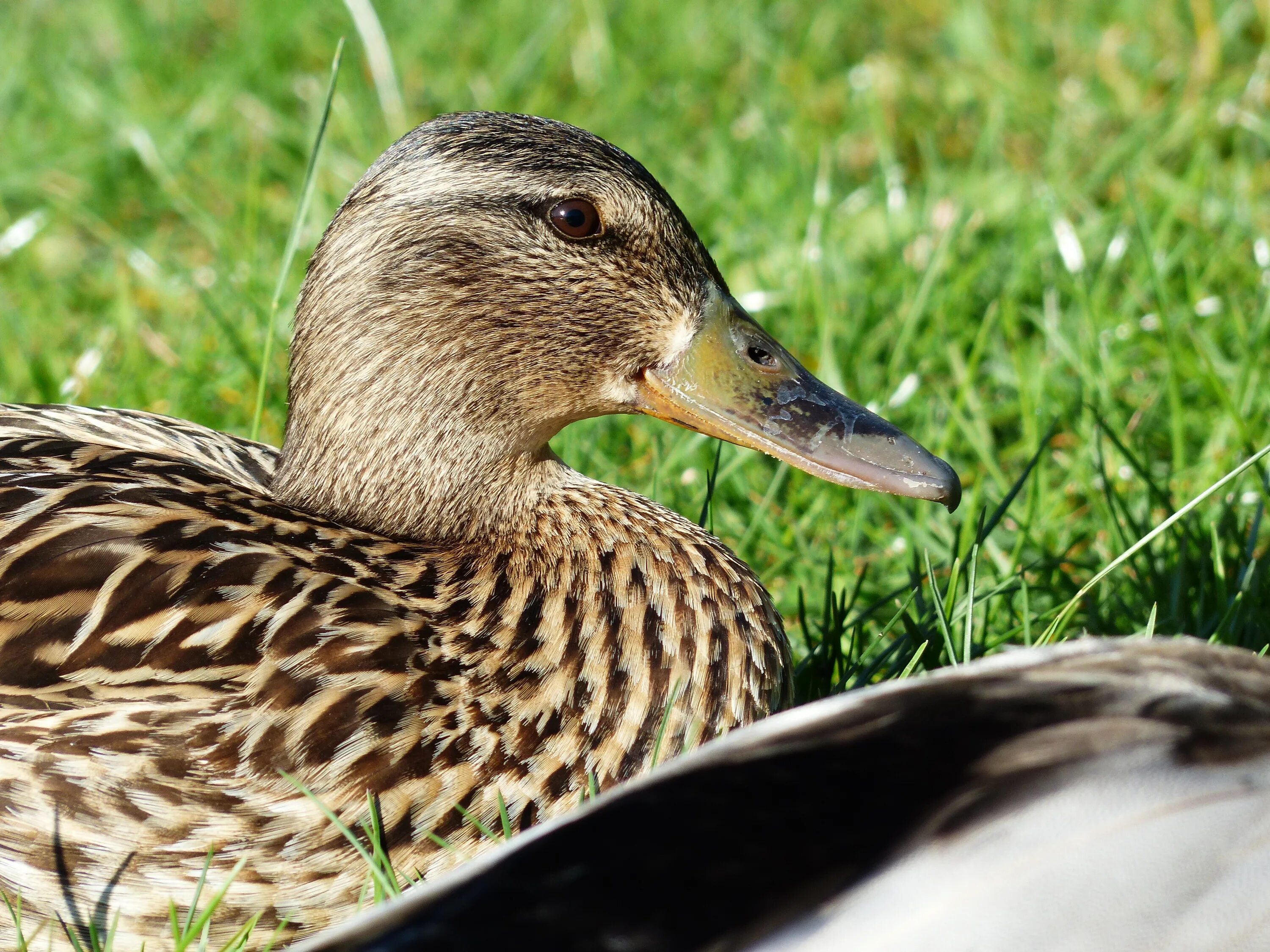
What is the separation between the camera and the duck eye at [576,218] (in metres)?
2.92

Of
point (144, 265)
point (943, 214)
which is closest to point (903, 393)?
point (943, 214)

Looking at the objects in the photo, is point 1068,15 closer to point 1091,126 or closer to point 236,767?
point 1091,126

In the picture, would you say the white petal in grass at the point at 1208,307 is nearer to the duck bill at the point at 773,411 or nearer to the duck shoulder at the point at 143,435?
the duck bill at the point at 773,411

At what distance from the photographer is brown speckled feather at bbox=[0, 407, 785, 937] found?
92.4 inches

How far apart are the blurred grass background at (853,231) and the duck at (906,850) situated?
1.02m

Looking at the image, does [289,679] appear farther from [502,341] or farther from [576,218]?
Answer: [576,218]

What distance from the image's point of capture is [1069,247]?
462 centimetres

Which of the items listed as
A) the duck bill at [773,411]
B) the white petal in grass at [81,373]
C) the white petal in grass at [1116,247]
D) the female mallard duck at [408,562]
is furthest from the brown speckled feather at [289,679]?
the white petal in grass at [1116,247]

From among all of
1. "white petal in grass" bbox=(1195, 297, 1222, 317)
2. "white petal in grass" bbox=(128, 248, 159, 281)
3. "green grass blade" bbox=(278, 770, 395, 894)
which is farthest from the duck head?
"white petal in grass" bbox=(128, 248, 159, 281)

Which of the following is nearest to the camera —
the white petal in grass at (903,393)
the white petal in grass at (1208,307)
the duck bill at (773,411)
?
the duck bill at (773,411)

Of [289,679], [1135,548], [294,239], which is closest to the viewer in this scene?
[289,679]

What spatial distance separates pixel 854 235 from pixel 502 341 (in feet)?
7.40

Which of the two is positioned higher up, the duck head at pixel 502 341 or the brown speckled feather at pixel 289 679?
the duck head at pixel 502 341

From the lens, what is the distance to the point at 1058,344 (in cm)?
405
